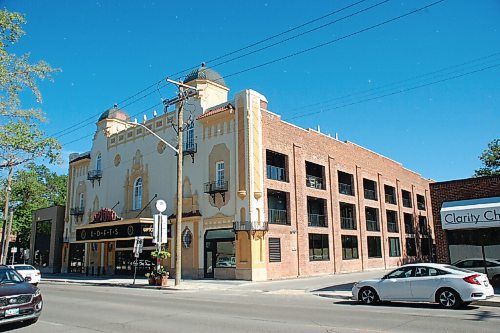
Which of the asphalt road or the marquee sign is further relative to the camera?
the marquee sign

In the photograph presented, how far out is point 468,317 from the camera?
1109cm

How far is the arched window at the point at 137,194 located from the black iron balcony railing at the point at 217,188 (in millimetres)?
9114

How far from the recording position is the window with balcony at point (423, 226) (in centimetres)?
5200

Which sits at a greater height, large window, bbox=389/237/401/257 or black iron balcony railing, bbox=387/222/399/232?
black iron balcony railing, bbox=387/222/399/232

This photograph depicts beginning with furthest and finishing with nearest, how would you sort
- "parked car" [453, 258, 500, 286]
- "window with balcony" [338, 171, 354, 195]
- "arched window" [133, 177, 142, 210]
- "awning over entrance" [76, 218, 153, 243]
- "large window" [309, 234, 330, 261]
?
1. "window with balcony" [338, 171, 354, 195]
2. "arched window" [133, 177, 142, 210]
3. "large window" [309, 234, 330, 261]
4. "awning over entrance" [76, 218, 153, 243]
5. "parked car" [453, 258, 500, 286]

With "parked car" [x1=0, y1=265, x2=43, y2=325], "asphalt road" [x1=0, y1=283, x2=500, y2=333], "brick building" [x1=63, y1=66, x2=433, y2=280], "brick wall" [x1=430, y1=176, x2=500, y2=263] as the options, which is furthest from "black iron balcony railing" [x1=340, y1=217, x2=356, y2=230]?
"parked car" [x1=0, y1=265, x2=43, y2=325]

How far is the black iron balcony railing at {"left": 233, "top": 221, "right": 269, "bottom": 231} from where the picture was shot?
27781 mm

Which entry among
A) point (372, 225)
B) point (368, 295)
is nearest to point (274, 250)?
point (368, 295)

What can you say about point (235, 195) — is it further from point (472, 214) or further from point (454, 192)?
point (472, 214)

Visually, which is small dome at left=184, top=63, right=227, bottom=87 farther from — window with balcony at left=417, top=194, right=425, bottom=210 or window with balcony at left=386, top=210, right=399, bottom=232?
window with balcony at left=417, top=194, right=425, bottom=210

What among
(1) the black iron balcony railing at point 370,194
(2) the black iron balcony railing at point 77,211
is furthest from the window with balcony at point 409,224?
(2) the black iron balcony railing at point 77,211

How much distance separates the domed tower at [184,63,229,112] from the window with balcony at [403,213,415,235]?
88.7ft

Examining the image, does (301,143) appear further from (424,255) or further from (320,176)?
(424,255)

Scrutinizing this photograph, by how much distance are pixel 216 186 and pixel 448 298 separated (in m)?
19.2
